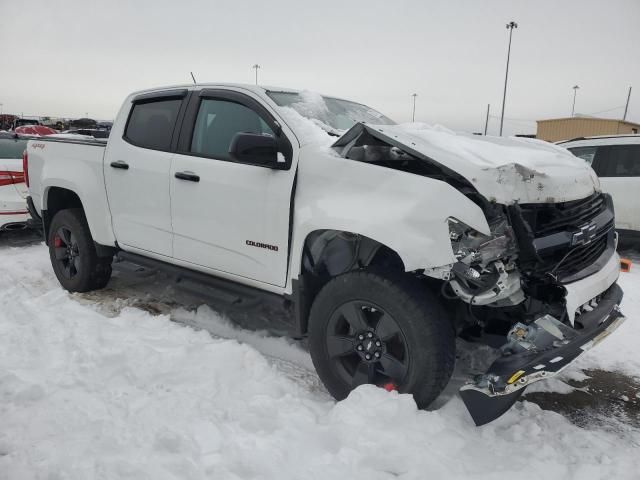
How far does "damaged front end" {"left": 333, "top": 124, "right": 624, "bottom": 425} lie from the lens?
2330mm

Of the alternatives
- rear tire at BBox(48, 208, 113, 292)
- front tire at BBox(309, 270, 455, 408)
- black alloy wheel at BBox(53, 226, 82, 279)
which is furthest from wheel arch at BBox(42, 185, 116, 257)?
front tire at BBox(309, 270, 455, 408)

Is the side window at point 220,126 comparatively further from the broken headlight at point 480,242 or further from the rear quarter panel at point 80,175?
the broken headlight at point 480,242

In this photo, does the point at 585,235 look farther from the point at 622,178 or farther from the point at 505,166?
the point at 622,178

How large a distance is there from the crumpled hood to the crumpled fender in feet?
0.46

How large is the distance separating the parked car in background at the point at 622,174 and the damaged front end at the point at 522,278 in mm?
4904

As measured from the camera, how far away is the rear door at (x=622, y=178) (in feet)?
22.1

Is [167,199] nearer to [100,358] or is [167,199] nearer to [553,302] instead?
[100,358]

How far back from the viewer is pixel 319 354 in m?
2.89

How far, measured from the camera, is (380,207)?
8.51 feet

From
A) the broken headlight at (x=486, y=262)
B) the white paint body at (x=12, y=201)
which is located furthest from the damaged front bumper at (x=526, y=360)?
the white paint body at (x=12, y=201)

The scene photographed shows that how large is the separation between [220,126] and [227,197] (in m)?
0.64

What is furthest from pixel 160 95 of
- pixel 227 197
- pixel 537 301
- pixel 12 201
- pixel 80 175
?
pixel 12 201

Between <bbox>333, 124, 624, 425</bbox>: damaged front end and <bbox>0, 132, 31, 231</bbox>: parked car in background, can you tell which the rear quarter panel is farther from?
<bbox>333, 124, 624, 425</bbox>: damaged front end

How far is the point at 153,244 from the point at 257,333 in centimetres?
111
